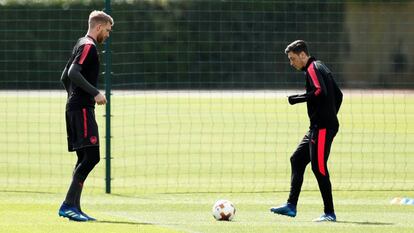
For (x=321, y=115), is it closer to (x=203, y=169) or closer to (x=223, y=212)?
(x=223, y=212)

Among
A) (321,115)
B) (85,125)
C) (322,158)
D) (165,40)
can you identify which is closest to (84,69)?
(85,125)

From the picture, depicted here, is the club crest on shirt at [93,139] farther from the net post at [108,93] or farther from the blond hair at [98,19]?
the net post at [108,93]

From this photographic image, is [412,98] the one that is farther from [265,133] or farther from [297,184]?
[297,184]

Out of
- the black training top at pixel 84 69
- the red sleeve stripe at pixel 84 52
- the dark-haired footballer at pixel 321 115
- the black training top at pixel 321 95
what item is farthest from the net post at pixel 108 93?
the black training top at pixel 321 95

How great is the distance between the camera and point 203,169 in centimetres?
1759

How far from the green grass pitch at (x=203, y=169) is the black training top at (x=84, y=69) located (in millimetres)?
1211

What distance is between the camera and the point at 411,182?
1569 cm

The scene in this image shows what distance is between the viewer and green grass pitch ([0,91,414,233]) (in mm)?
11523

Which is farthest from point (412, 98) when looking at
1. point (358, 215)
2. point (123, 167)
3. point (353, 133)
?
point (358, 215)

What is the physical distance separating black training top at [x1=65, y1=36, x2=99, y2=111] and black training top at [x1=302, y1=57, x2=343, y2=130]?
215 centimetres

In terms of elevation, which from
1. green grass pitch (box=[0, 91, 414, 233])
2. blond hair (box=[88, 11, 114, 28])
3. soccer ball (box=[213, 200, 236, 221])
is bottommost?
green grass pitch (box=[0, 91, 414, 233])

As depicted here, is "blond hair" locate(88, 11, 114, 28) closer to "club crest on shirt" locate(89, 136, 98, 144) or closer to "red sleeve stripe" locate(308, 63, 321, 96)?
"club crest on shirt" locate(89, 136, 98, 144)

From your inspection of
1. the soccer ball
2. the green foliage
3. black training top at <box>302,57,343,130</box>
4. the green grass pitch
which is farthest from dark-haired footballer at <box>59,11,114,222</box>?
the green foliage

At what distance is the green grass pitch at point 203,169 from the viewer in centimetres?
1152
